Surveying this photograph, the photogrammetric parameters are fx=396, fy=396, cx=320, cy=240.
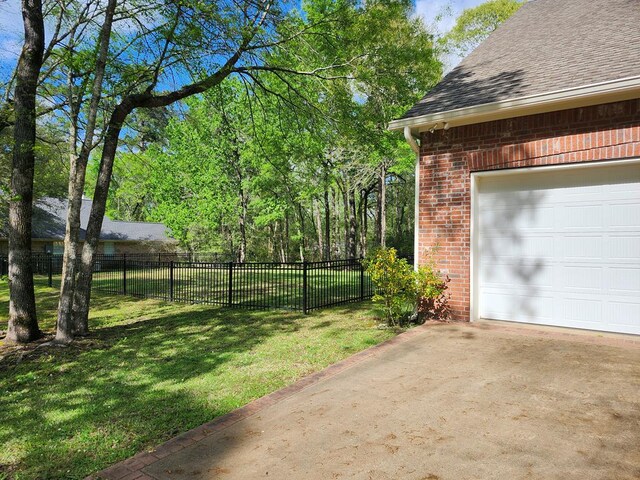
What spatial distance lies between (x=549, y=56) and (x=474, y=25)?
17897mm

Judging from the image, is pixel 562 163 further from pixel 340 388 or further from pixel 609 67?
pixel 340 388

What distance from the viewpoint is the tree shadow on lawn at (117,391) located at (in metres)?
3.08

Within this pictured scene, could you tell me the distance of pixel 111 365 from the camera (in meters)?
5.31

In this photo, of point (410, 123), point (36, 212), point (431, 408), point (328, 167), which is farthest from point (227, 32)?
point (36, 212)

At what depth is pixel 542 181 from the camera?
579cm

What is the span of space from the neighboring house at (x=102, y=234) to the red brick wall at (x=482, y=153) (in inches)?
1010

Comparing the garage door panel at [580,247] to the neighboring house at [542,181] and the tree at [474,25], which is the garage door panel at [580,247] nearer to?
the neighboring house at [542,181]

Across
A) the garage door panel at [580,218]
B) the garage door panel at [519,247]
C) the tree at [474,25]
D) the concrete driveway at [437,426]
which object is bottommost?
the concrete driveway at [437,426]

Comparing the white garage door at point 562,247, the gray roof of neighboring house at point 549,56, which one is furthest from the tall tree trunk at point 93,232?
the white garage door at point 562,247

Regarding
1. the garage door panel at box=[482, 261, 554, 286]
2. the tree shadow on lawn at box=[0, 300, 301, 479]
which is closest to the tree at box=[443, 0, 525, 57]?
the garage door panel at box=[482, 261, 554, 286]

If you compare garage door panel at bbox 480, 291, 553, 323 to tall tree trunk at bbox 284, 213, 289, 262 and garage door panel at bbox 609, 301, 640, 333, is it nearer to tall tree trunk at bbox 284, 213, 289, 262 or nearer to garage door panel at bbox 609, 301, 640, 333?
garage door panel at bbox 609, 301, 640, 333

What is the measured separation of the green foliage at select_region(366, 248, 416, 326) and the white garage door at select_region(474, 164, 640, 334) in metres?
1.13

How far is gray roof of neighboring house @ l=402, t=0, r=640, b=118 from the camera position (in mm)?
5566

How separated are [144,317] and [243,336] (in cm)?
332
